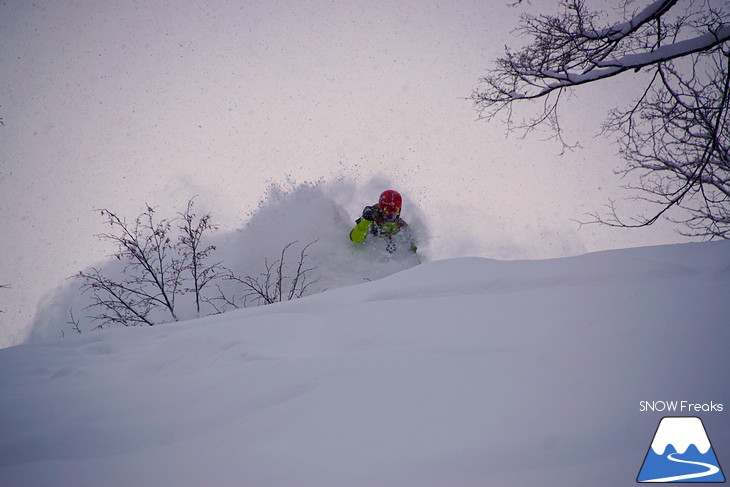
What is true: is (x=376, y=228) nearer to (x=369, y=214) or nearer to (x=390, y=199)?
(x=369, y=214)

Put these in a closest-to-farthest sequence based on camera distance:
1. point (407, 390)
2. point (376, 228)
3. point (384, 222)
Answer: point (407, 390), point (384, 222), point (376, 228)

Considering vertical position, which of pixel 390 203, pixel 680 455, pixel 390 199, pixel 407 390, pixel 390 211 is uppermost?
pixel 390 199

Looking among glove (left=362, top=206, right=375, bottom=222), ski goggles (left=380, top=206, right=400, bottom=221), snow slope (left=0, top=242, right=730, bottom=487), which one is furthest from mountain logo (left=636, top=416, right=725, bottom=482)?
glove (left=362, top=206, right=375, bottom=222)

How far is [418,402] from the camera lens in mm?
1468

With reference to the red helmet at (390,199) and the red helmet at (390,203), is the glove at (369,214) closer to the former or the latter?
the red helmet at (390,203)

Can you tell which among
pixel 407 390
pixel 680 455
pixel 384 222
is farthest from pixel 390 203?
pixel 680 455

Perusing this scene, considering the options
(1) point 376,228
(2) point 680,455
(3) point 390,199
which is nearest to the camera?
(2) point 680,455

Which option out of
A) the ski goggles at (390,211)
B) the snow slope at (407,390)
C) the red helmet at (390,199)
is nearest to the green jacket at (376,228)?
the ski goggles at (390,211)

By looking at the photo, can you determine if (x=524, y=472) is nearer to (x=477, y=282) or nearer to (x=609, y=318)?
(x=609, y=318)

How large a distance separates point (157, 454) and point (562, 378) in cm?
177

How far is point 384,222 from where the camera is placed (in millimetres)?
9891

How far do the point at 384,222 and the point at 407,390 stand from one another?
8.45m

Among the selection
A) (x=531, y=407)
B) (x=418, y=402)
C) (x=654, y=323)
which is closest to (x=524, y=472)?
(x=531, y=407)

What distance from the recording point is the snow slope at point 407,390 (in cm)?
117
